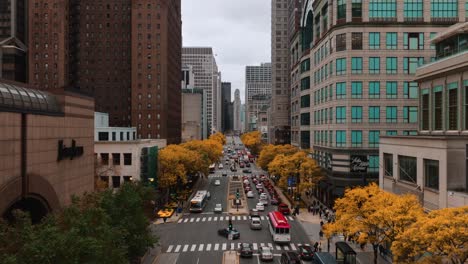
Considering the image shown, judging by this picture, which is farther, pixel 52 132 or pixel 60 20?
pixel 60 20

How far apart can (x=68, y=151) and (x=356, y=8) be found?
50447mm

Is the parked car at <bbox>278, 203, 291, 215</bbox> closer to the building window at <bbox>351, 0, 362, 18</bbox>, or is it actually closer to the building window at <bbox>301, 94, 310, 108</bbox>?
the building window at <bbox>301, 94, 310, 108</bbox>

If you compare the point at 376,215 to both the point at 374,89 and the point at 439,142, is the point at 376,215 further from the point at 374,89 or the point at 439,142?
the point at 374,89

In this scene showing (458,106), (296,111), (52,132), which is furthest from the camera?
(296,111)

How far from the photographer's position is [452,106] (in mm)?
42031

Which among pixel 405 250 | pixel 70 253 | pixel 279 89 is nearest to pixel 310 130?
pixel 405 250

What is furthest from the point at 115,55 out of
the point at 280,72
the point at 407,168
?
the point at 407,168

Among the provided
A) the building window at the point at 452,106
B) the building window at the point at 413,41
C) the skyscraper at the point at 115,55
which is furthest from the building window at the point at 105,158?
the building window at the point at 452,106

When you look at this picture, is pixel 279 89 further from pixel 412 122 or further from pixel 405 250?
pixel 405 250

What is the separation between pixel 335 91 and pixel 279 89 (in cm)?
10871

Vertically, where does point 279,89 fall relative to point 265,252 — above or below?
above

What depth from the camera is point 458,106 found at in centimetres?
4062

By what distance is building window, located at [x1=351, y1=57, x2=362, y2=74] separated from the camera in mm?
68500

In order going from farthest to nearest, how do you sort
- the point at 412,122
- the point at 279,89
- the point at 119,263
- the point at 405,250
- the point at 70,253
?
1. the point at 279,89
2. the point at 412,122
3. the point at 405,250
4. the point at 119,263
5. the point at 70,253
